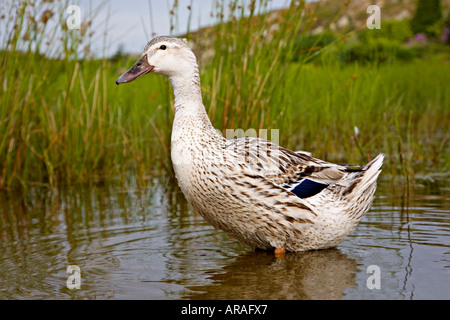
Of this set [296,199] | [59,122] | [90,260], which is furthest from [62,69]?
[296,199]

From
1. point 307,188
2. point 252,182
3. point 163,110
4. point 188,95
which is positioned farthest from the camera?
point 163,110

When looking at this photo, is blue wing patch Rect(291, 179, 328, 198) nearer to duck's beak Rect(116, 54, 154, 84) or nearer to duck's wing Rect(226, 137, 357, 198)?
duck's wing Rect(226, 137, 357, 198)

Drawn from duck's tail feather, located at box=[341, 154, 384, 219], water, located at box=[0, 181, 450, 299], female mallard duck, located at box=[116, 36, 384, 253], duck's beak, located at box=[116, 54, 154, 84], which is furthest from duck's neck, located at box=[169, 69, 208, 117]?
duck's tail feather, located at box=[341, 154, 384, 219]

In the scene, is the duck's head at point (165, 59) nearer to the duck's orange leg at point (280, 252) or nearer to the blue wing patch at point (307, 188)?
the blue wing patch at point (307, 188)

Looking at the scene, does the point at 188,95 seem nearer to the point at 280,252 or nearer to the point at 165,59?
the point at 165,59

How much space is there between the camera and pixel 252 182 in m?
4.73

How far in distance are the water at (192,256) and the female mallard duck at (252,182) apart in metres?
0.22

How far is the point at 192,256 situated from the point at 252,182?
2.59ft

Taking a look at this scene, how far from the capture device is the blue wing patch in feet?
16.0

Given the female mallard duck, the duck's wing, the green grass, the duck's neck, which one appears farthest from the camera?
the green grass

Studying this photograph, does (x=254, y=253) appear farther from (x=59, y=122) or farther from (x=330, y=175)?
(x=59, y=122)

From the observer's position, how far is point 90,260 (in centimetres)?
485

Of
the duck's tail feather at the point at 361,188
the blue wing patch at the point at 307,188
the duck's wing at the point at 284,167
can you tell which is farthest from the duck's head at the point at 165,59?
the duck's tail feather at the point at 361,188

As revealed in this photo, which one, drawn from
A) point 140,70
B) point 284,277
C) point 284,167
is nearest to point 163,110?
point 140,70
